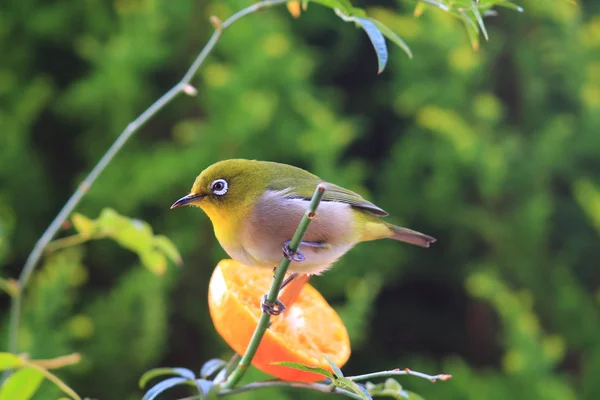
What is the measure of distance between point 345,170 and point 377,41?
153cm

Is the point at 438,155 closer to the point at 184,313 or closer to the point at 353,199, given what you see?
the point at 184,313

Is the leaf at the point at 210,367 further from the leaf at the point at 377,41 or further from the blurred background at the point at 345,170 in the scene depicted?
the blurred background at the point at 345,170

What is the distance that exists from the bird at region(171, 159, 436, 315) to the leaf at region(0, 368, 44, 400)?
244 millimetres

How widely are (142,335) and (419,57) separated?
1330 millimetres

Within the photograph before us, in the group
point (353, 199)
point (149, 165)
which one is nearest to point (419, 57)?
point (149, 165)

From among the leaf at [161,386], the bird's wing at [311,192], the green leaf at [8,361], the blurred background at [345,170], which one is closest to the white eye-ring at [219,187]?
the bird's wing at [311,192]

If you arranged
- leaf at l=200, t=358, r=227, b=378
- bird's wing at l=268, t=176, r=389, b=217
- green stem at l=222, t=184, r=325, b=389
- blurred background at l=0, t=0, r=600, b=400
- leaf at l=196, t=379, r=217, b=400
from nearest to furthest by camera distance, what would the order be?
green stem at l=222, t=184, r=325, b=389, leaf at l=196, t=379, r=217, b=400, leaf at l=200, t=358, r=227, b=378, bird's wing at l=268, t=176, r=389, b=217, blurred background at l=0, t=0, r=600, b=400

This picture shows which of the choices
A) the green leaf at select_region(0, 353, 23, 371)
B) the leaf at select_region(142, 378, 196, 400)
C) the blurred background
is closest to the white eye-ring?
the leaf at select_region(142, 378, 196, 400)

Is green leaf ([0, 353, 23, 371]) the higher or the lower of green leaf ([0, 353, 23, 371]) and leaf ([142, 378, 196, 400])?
the higher

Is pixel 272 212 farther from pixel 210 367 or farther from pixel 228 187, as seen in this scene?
pixel 210 367

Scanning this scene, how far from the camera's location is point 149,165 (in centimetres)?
208

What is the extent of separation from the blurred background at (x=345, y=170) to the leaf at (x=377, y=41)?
128 cm

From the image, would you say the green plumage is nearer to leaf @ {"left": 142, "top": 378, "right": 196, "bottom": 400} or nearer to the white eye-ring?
the white eye-ring

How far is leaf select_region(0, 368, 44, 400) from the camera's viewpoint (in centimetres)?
54
